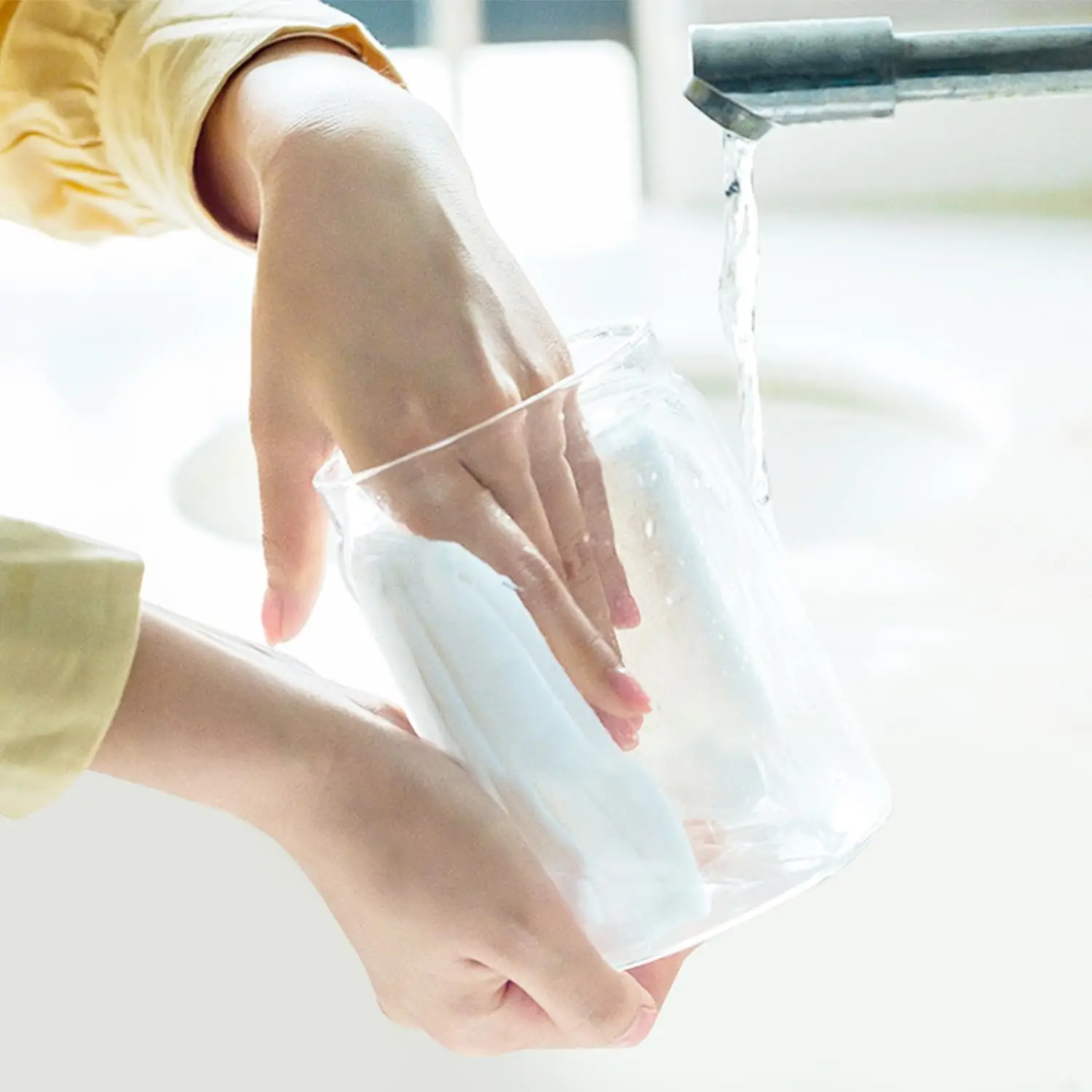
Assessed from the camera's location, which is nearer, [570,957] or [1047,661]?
[570,957]

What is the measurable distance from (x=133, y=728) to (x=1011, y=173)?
0.74 m

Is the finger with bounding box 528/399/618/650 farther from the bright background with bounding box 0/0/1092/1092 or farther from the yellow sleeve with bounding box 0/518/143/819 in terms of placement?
the bright background with bounding box 0/0/1092/1092

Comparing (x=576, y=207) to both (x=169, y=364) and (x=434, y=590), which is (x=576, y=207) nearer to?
(x=169, y=364)

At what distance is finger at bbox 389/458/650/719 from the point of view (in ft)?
1.08

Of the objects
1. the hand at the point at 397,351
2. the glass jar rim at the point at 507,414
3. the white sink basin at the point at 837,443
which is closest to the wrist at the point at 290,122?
the hand at the point at 397,351

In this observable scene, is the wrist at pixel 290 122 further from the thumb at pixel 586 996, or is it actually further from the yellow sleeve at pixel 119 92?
the thumb at pixel 586 996

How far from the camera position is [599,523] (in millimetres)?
355

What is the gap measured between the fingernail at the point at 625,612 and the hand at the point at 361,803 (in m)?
0.05

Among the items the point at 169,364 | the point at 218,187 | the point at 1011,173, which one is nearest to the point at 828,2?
the point at 1011,173

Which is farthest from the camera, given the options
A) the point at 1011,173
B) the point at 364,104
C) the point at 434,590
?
the point at 1011,173

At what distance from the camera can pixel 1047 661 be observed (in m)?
0.53

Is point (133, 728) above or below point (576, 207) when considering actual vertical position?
above

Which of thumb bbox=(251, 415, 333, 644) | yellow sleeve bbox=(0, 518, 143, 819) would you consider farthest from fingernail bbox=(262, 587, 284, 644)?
yellow sleeve bbox=(0, 518, 143, 819)

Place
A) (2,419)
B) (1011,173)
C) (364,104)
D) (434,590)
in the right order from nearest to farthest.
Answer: (434,590)
(364,104)
(2,419)
(1011,173)
